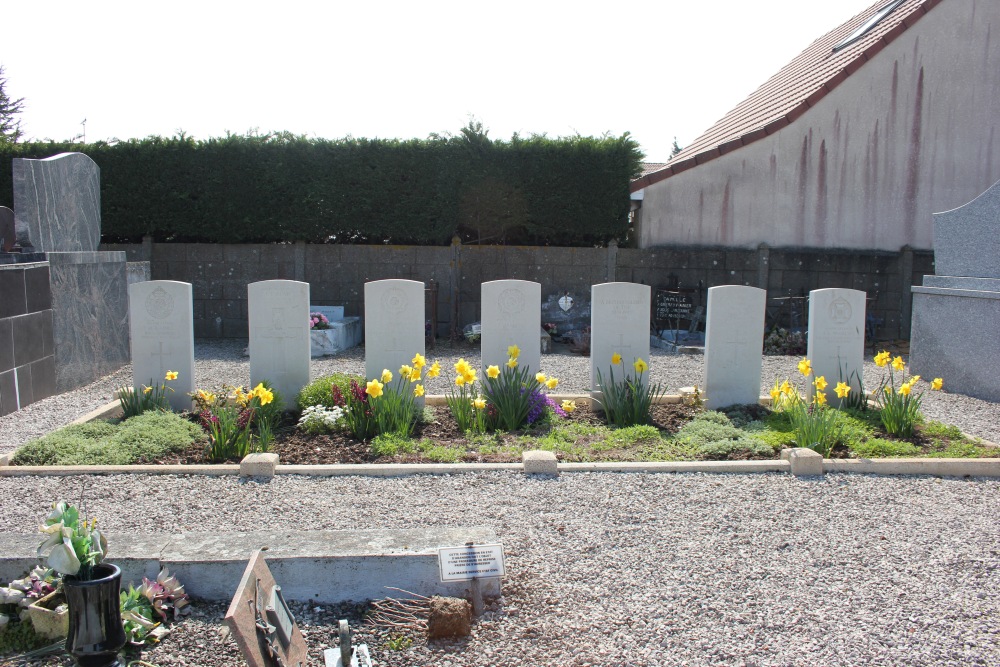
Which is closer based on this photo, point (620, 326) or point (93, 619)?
point (93, 619)

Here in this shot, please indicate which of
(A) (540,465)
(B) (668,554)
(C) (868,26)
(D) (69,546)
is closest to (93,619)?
(D) (69,546)

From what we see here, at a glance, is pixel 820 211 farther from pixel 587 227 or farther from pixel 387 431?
pixel 387 431

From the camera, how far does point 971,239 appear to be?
8.81m

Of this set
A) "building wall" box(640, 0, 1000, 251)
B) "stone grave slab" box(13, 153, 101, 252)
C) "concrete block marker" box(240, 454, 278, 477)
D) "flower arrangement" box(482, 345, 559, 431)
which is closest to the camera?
"concrete block marker" box(240, 454, 278, 477)

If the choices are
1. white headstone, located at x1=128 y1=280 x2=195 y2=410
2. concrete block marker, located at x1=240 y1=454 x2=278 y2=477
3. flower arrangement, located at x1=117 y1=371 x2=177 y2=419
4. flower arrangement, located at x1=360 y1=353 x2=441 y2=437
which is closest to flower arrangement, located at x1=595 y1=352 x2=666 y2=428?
flower arrangement, located at x1=360 y1=353 x2=441 y2=437

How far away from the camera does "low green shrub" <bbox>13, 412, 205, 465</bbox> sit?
5.62 m

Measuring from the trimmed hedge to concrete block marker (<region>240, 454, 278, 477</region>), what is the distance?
8.34 meters

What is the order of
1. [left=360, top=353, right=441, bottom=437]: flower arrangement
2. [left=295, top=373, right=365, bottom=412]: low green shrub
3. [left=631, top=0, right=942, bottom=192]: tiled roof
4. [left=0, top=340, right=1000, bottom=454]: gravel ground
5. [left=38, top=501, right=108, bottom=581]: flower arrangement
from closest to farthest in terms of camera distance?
[left=38, top=501, right=108, bottom=581]: flower arrangement, [left=360, top=353, right=441, bottom=437]: flower arrangement, [left=295, top=373, right=365, bottom=412]: low green shrub, [left=0, top=340, right=1000, bottom=454]: gravel ground, [left=631, top=0, right=942, bottom=192]: tiled roof

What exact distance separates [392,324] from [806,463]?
12.5ft

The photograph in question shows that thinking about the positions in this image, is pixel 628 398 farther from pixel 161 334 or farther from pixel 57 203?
pixel 57 203

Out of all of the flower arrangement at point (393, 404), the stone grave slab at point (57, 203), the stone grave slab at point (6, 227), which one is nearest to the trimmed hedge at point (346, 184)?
the stone grave slab at point (57, 203)

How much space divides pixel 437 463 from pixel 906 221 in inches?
433

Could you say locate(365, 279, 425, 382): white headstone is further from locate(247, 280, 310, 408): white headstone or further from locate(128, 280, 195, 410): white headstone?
locate(128, 280, 195, 410): white headstone

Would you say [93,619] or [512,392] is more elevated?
[512,392]
